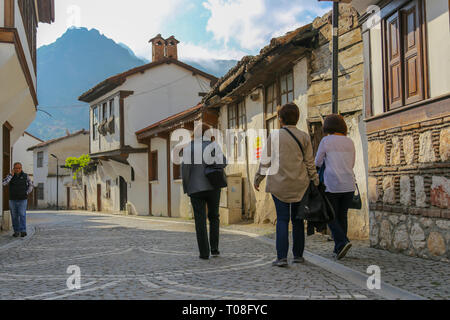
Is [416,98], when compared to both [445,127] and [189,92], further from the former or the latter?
[189,92]

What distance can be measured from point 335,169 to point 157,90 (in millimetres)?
19984

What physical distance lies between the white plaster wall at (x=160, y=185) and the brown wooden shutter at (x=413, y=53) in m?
16.1

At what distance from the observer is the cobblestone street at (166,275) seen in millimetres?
4062

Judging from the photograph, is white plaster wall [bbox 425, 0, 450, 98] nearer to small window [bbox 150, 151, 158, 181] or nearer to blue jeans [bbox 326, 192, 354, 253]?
blue jeans [bbox 326, 192, 354, 253]

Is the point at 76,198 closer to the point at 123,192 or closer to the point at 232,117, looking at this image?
the point at 123,192

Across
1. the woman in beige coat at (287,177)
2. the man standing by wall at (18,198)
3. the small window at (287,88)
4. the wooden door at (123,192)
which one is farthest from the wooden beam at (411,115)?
the wooden door at (123,192)

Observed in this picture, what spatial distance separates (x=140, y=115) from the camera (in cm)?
2445

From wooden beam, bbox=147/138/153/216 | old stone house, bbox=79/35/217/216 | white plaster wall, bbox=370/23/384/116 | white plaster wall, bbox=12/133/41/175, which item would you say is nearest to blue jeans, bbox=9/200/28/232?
white plaster wall, bbox=370/23/384/116

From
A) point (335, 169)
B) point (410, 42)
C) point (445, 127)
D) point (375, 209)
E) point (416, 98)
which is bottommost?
point (375, 209)

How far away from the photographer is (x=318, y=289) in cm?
415

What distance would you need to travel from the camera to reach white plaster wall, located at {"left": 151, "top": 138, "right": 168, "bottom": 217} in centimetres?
2201

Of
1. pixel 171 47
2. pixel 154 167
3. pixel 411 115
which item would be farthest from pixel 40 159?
pixel 411 115
